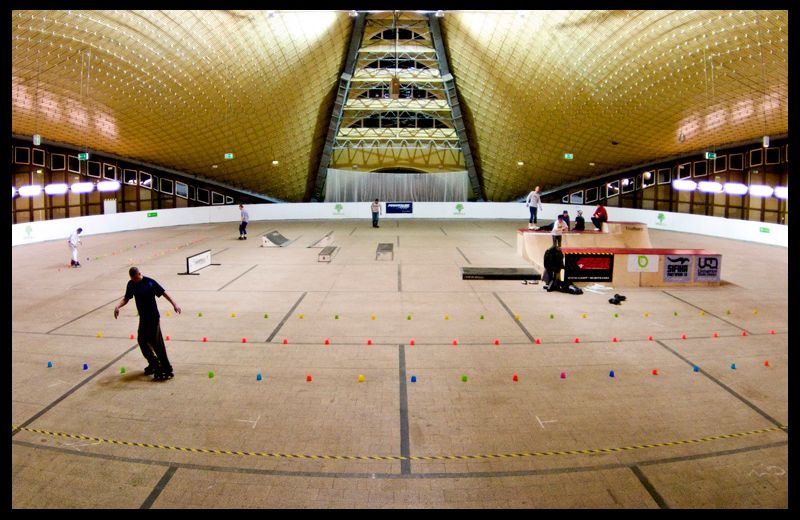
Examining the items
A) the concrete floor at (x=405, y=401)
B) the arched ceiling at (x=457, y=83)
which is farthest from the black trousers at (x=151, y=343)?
the arched ceiling at (x=457, y=83)

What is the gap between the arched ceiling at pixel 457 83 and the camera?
59.4ft

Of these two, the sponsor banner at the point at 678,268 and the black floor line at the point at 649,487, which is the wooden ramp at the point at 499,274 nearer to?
the sponsor banner at the point at 678,268

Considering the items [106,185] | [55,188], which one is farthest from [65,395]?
[106,185]

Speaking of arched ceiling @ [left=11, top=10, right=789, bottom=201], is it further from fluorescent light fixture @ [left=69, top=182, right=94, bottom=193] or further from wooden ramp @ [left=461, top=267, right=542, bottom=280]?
wooden ramp @ [left=461, top=267, right=542, bottom=280]

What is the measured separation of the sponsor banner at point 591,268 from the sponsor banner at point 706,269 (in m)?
2.20

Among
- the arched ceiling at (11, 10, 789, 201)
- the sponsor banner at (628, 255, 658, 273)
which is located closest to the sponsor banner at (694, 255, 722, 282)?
the sponsor banner at (628, 255, 658, 273)

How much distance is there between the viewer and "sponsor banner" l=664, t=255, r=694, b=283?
46.4 ft

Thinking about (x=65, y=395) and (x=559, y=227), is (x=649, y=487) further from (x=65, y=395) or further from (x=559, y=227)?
(x=559, y=227)

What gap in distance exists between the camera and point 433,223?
→ 108ft

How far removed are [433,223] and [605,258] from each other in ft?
63.4

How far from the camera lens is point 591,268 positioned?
14156 mm

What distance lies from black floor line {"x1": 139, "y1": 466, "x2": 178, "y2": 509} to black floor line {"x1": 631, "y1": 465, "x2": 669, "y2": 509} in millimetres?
4289

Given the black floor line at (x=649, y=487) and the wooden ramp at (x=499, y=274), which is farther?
the wooden ramp at (x=499, y=274)

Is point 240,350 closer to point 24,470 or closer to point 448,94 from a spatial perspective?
point 24,470
